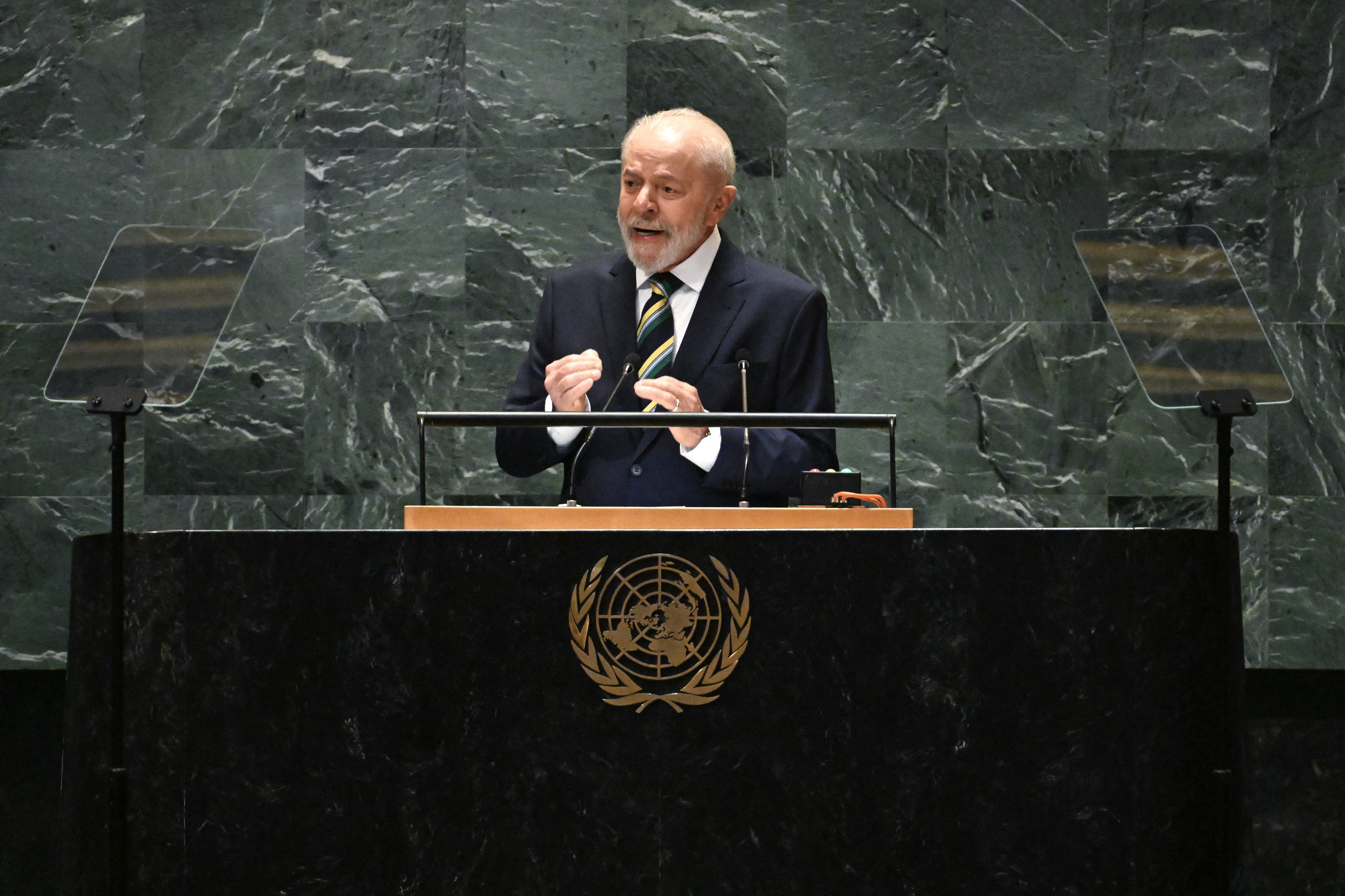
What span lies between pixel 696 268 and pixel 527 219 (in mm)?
1295

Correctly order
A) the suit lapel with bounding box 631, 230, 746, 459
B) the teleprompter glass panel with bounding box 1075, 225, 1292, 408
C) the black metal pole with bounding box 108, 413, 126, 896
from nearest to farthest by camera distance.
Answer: the black metal pole with bounding box 108, 413, 126, 896 < the teleprompter glass panel with bounding box 1075, 225, 1292, 408 < the suit lapel with bounding box 631, 230, 746, 459

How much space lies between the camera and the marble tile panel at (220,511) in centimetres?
411

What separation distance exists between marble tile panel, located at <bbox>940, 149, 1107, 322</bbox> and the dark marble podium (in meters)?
2.46

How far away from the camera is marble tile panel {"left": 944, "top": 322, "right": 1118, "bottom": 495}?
4.18m

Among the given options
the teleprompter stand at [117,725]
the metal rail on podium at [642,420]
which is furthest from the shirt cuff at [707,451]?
the teleprompter stand at [117,725]

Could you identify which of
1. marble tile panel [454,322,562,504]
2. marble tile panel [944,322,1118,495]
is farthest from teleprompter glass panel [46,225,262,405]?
marble tile panel [944,322,1118,495]

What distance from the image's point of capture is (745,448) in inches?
96.5

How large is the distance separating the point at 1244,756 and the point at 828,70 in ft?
9.43

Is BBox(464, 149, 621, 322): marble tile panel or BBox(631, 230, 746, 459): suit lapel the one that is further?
BBox(464, 149, 621, 322): marble tile panel

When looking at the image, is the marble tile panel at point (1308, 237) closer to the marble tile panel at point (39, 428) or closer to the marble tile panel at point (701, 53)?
the marble tile panel at point (701, 53)

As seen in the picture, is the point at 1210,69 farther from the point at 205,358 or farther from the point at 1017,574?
the point at 205,358

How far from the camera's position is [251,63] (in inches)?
162

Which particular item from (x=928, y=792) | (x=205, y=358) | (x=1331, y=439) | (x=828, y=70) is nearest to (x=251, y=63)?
(x=828, y=70)

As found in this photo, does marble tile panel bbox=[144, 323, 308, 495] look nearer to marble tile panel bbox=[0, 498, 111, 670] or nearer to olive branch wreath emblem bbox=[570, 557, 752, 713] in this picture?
marble tile panel bbox=[0, 498, 111, 670]
